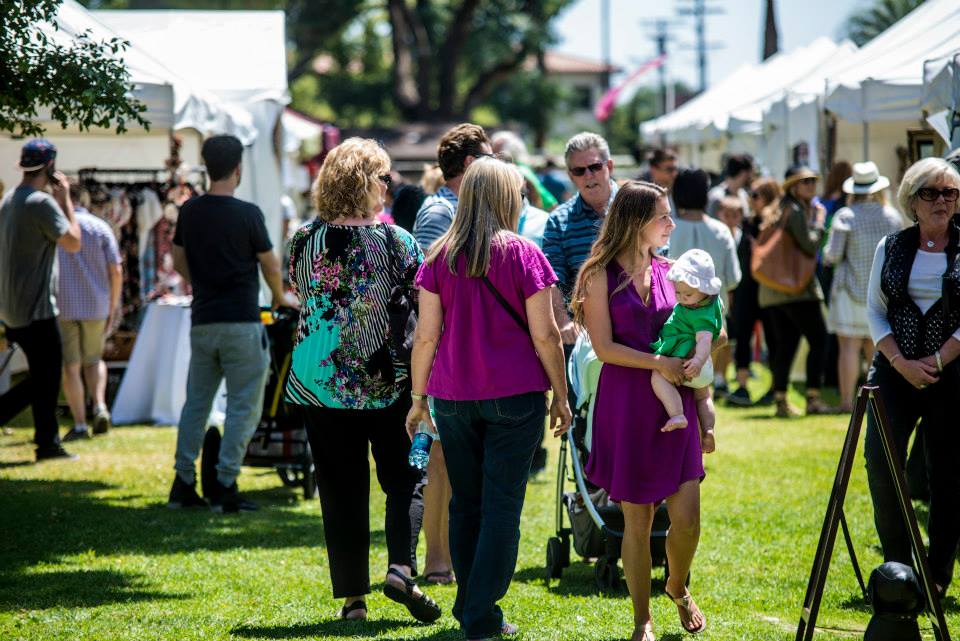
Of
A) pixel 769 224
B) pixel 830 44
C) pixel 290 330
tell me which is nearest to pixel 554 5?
pixel 830 44

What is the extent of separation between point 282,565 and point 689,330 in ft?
9.02

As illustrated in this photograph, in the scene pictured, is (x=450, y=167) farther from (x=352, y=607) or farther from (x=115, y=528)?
(x=115, y=528)

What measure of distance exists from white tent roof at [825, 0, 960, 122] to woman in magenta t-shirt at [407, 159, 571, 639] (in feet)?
16.8

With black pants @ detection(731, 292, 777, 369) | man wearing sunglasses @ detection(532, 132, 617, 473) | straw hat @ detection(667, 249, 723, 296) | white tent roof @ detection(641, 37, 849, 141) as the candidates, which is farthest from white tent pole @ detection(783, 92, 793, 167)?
straw hat @ detection(667, 249, 723, 296)

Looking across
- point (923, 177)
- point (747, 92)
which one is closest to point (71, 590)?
point (923, 177)

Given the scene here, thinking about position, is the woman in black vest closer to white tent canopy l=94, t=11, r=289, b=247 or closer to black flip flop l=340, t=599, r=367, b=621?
black flip flop l=340, t=599, r=367, b=621

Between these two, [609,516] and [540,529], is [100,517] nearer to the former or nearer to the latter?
[540,529]

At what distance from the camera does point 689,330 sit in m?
4.84

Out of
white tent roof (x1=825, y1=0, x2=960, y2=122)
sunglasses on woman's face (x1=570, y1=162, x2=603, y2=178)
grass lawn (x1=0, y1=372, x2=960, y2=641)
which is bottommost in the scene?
grass lawn (x1=0, y1=372, x2=960, y2=641)

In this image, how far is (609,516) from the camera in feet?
19.3

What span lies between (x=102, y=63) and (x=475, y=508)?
348cm

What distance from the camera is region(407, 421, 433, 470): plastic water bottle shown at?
17.6ft

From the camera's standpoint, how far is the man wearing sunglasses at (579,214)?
20.5 ft

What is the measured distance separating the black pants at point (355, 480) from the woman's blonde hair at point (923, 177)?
7.61ft
